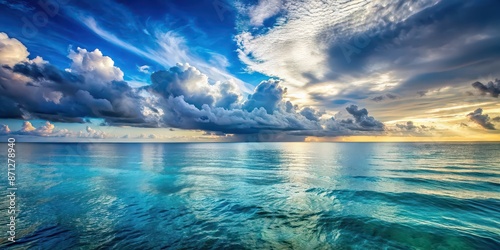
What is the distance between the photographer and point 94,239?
13742 millimetres

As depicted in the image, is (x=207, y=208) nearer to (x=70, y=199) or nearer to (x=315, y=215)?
(x=315, y=215)

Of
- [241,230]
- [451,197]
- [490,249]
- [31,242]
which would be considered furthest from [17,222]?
[451,197]

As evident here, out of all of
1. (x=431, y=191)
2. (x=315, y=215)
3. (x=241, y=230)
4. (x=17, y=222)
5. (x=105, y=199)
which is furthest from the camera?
(x=431, y=191)

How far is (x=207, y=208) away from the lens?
20.8 metres

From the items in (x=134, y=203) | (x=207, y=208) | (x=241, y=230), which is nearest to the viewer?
(x=241, y=230)

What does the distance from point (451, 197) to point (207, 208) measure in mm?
27734

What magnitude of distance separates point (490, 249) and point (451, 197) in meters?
14.3

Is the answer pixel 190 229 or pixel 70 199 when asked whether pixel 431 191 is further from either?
pixel 70 199

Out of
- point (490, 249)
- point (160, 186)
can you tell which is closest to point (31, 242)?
point (160, 186)

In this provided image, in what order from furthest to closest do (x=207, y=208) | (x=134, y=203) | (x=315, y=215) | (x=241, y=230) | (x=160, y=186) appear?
(x=160, y=186) → (x=134, y=203) → (x=207, y=208) → (x=315, y=215) → (x=241, y=230)

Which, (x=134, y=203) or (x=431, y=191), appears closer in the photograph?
(x=134, y=203)

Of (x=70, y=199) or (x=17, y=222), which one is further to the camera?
(x=70, y=199)

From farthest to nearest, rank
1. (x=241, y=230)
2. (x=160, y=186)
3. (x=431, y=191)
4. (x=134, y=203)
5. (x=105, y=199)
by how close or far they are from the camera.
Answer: (x=160, y=186)
(x=431, y=191)
(x=105, y=199)
(x=134, y=203)
(x=241, y=230)

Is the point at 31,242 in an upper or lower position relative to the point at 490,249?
upper
